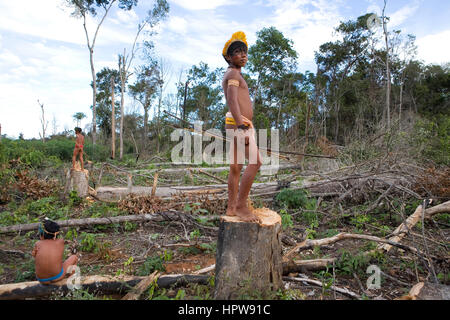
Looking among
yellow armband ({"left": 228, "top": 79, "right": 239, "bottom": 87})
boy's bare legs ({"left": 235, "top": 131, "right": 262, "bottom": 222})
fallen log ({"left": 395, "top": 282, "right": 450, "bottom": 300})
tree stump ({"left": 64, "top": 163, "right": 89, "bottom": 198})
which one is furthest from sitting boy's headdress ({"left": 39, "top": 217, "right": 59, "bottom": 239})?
tree stump ({"left": 64, "top": 163, "right": 89, "bottom": 198})

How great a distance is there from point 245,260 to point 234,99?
143 cm

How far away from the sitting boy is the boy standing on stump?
1726mm

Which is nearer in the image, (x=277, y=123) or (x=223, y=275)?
(x=223, y=275)

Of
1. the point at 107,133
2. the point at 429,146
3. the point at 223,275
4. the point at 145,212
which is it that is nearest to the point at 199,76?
the point at 107,133

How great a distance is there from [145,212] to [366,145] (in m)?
5.94

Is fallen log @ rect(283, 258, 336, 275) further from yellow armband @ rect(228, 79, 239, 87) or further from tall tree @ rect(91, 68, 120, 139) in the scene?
tall tree @ rect(91, 68, 120, 139)

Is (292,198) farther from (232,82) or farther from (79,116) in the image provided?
(79,116)

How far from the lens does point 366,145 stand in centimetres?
799

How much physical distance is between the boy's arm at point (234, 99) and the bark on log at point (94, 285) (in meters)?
1.63

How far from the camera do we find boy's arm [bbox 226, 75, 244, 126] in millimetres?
2730

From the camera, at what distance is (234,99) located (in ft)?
9.01

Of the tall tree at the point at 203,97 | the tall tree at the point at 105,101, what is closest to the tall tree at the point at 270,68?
the tall tree at the point at 203,97

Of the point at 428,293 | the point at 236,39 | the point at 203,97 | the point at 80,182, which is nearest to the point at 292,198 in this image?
the point at 428,293
